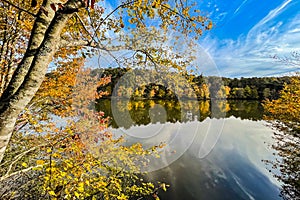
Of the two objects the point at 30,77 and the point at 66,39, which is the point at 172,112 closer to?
the point at 66,39

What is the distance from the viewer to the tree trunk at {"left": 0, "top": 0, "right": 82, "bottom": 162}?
124 cm

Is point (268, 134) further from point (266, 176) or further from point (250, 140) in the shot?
point (266, 176)

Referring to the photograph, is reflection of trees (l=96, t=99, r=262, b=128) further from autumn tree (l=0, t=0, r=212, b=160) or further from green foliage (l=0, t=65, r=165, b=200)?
autumn tree (l=0, t=0, r=212, b=160)

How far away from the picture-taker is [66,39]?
2.04m

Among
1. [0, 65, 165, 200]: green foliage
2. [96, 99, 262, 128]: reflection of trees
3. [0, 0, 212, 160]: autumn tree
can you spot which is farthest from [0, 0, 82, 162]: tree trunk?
[96, 99, 262, 128]: reflection of trees


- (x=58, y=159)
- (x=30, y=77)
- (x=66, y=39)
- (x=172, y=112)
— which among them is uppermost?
(x=66, y=39)

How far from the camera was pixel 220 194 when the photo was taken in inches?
372

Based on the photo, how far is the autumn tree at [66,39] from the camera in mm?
1271

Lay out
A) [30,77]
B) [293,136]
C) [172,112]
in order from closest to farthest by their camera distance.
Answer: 1. [30,77]
2. [293,136]
3. [172,112]

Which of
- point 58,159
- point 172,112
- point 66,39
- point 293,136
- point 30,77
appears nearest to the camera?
point 30,77

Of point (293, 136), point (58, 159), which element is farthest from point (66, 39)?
point (293, 136)

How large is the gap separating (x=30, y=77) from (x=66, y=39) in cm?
95

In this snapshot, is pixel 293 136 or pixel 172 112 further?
pixel 172 112

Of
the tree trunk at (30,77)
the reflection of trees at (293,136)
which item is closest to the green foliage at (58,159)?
the tree trunk at (30,77)
